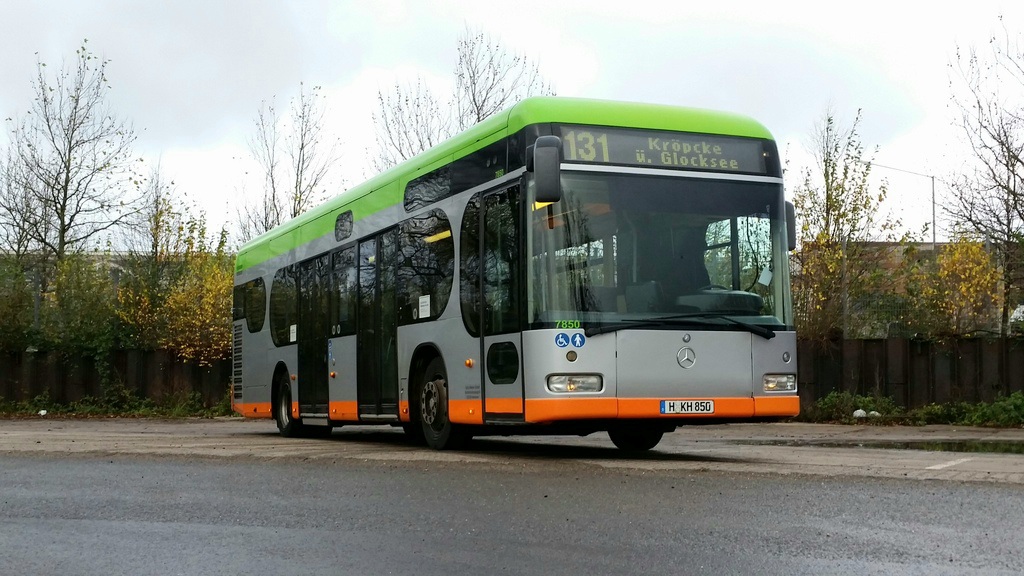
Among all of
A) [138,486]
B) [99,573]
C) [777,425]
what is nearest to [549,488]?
[138,486]

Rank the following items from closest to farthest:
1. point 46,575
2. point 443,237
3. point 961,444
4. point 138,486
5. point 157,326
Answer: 1. point 46,575
2. point 138,486
3. point 443,237
4. point 961,444
5. point 157,326

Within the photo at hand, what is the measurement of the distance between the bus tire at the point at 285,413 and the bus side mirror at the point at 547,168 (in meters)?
8.54

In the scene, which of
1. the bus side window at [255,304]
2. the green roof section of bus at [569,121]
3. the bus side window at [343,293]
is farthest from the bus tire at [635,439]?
the bus side window at [255,304]

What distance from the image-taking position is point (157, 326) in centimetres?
3312

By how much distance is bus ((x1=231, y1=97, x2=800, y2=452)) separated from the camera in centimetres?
1162

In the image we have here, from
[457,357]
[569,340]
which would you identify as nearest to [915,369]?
[457,357]

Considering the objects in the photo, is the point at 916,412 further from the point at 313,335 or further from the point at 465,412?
the point at 465,412

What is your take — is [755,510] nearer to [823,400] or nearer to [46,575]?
[46,575]

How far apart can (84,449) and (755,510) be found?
30.5 ft

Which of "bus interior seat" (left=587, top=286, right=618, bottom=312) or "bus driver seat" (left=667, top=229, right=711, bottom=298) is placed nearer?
"bus interior seat" (left=587, top=286, right=618, bottom=312)

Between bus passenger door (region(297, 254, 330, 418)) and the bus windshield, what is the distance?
613cm

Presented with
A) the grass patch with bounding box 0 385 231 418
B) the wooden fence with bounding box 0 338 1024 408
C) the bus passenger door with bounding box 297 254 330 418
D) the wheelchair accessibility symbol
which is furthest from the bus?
the grass patch with bounding box 0 385 231 418

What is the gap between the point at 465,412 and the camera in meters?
13.0

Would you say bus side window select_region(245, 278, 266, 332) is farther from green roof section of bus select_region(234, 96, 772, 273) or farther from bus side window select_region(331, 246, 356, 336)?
green roof section of bus select_region(234, 96, 772, 273)
